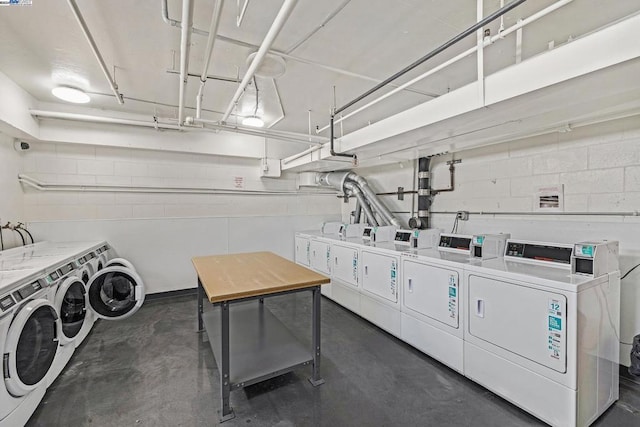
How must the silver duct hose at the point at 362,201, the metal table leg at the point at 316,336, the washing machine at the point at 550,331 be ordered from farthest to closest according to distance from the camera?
the silver duct hose at the point at 362,201
the metal table leg at the point at 316,336
the washing machine at the point at 550,331

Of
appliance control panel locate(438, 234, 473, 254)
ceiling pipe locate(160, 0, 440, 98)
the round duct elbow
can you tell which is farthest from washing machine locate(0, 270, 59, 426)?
the round duct elbow

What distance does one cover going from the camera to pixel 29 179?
3.54 m

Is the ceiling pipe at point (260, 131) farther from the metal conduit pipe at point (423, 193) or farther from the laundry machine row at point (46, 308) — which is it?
the laundry machine row at point (46, 308)

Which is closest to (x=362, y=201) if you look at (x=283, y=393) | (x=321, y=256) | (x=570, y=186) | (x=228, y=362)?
(x=321, y=256)

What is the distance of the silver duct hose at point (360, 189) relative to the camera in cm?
439

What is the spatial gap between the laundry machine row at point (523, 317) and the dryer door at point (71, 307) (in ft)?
9.99

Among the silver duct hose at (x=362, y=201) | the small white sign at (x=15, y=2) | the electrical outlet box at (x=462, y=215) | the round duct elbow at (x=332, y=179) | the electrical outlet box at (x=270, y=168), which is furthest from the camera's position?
the round duct elbow at (x=332, y=179)

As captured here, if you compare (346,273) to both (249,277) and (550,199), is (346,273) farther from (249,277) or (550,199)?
(550,199)

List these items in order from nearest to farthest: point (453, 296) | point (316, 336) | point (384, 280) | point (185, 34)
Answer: point (185, 34)
point (316, 336)
point (453, 296)
point (384, 280)

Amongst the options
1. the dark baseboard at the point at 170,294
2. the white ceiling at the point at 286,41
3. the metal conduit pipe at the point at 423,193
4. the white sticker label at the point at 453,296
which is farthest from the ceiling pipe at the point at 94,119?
the white sticker label at the point at 453,296

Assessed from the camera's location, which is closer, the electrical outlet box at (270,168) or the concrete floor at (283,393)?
the concrete floor at (283,393)

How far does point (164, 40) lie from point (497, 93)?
246 cm

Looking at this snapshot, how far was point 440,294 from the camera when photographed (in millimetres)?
2531

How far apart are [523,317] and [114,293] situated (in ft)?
13.4
